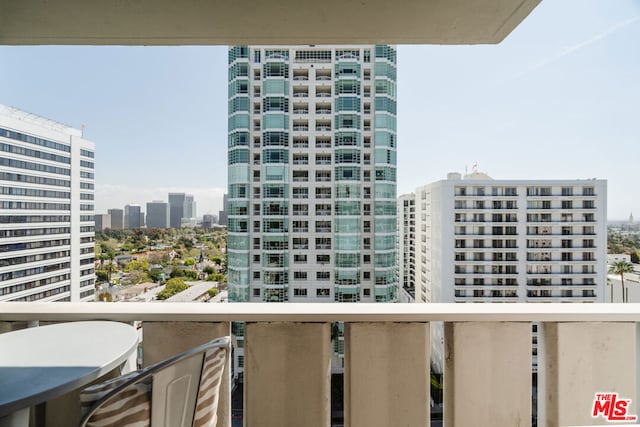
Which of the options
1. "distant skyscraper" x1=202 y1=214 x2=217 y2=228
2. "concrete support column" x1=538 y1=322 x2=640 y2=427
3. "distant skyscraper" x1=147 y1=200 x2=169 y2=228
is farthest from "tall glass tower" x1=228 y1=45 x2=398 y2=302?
"concrete support column" x1=538 y1=322 x2=640 y2=427

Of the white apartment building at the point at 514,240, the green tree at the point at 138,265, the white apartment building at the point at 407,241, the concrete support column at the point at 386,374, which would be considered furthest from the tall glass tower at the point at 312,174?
the concrete support column at the point at 386,374

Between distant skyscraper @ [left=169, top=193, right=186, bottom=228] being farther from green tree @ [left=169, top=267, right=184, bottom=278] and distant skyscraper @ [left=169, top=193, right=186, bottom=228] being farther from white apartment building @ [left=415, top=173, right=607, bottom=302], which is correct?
white apartment building @ [left=415, top=173, right=607, bottom=302]

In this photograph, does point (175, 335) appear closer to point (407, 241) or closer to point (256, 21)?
Result: point (256, 21)

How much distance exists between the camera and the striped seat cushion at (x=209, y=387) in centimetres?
48

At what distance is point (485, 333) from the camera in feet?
2.12

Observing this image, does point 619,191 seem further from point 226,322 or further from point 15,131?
point 15,131

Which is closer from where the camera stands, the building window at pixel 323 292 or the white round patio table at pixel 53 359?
the white round patio table at pixel 53 359

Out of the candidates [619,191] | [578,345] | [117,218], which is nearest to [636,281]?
[619,191]

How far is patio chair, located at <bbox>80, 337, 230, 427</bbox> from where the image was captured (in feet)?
1.31

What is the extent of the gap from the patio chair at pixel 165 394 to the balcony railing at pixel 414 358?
16cm

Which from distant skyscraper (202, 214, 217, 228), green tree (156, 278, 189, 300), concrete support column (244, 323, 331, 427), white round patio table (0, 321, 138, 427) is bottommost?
green tree (156, 278, 189, 300)

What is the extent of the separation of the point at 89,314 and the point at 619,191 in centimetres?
275

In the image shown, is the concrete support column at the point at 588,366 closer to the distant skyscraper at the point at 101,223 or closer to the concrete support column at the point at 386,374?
the concrete support column at the point at 386,374

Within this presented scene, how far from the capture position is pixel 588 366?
65 centimetres
